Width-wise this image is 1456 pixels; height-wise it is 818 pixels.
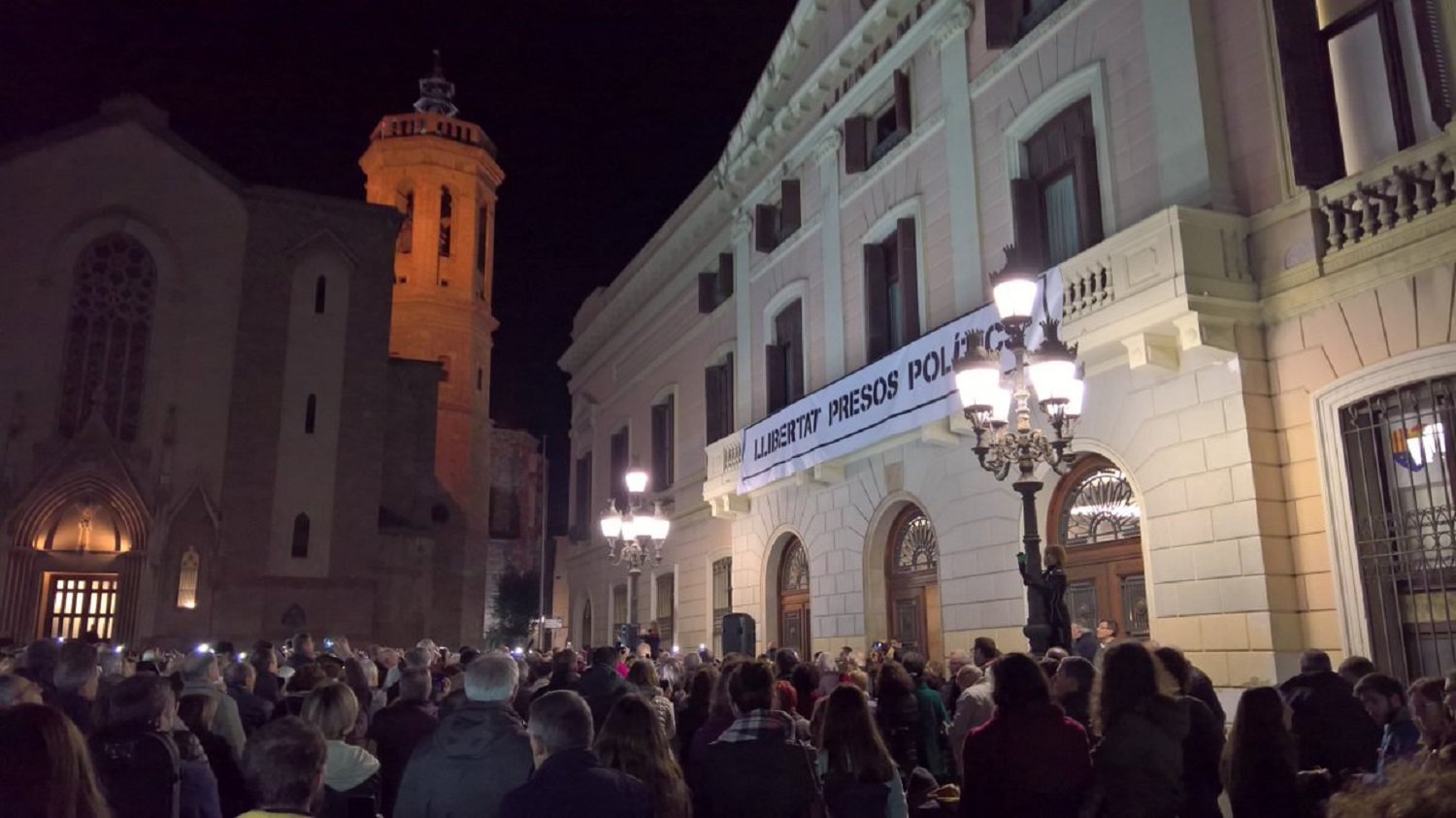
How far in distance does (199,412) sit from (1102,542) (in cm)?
2588

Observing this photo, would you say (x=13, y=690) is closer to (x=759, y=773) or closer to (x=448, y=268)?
(x=759, y=773)

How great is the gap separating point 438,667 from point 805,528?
8.29m

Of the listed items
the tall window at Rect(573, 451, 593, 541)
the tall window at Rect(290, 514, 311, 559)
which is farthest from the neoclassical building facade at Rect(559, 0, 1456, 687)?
the tall window at Rect(290, 514, 311, 559)

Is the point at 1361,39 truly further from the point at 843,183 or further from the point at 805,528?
the point at 805,528

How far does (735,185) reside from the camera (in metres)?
22.9

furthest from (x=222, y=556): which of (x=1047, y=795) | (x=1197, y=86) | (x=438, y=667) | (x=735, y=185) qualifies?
(x=1047, y=795)

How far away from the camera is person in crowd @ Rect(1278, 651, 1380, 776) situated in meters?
5.76

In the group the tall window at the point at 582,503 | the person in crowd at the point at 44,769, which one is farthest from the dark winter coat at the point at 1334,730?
the tall window at the point at 582,503

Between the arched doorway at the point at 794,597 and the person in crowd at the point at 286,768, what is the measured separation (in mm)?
15146

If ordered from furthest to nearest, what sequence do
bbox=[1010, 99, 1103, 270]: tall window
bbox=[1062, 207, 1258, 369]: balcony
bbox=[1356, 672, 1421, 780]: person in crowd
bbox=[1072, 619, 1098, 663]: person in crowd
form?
bbox=[1010, 99, 1103, 270]: tall window, bbox=[1062, 207, 1258, 369]: balcony, bbox=[1072, 619, 1098, 663]: person in crowd, bbox=[1356, 672, 1421, 780]: person in crowd

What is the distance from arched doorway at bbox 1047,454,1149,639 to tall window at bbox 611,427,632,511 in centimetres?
1680

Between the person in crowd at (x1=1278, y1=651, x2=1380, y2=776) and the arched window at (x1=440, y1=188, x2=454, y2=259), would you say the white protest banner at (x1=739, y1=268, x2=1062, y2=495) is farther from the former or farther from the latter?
the arched window at (x1=440, y1=188, x2=454, y2=259)

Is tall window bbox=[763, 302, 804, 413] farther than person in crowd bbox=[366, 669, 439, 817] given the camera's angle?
Yes

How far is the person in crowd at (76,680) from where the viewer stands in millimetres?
5805
